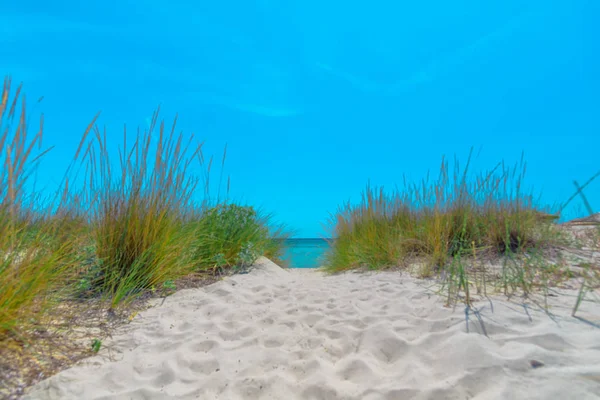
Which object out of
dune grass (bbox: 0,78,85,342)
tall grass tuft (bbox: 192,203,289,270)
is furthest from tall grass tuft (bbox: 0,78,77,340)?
tall grass tuft (bbox: 192,203,289,270)

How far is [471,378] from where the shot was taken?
1493mm

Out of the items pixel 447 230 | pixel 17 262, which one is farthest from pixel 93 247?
pixel 447 230

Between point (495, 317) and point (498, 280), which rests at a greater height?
point (498, 280)

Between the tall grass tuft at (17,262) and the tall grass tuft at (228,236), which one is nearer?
the tall grass tuft at (17,262)

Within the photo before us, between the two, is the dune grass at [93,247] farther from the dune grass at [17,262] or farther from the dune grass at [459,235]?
the dune grass at [459,235]

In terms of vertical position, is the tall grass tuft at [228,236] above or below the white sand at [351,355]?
above

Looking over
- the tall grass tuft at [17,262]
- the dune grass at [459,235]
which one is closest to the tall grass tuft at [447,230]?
the dune grass at [459,235]

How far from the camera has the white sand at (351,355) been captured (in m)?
1.47

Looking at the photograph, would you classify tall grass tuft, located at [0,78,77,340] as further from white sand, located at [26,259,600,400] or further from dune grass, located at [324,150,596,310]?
dune grass, located at [324,150,596,310]

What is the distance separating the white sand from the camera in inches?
58.0

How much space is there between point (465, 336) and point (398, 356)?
377 millimetres

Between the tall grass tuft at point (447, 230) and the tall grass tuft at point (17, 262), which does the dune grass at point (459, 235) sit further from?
the tall grass tuft at point (17, 262)

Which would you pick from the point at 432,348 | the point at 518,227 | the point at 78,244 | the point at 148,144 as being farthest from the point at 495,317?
the point at 78,244

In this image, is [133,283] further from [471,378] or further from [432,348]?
[471,378]
